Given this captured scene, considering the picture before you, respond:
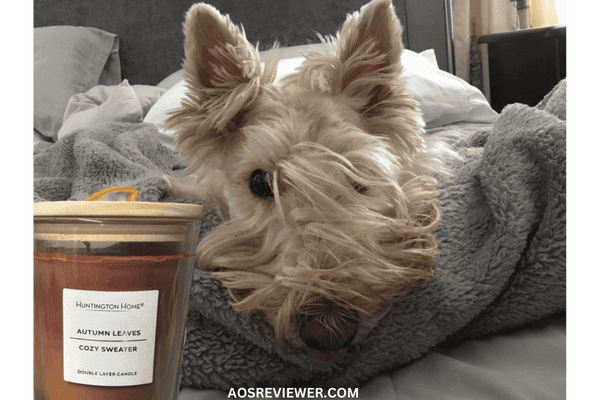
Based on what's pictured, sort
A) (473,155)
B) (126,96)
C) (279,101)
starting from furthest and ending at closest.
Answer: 1. (126,96)
2. (473,155)
3. (279,101)

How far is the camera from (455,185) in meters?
0.73

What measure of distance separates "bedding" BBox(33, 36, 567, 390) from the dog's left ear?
20 cm

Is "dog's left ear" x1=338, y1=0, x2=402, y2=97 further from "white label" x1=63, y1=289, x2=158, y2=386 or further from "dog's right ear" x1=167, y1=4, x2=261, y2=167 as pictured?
"white label" x1=63, y1=289, x2=158, y2=386

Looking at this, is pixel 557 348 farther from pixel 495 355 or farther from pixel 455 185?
pixel 455 185

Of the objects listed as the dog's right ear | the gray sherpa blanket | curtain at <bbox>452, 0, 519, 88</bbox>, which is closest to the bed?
the gray sherpa blanket

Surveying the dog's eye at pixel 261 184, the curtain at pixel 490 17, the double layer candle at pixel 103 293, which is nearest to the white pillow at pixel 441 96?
the curtain at pixel 490 17

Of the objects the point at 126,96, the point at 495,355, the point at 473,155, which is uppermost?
the point at 126,96

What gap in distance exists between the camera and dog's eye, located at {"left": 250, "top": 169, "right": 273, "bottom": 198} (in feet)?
2.05

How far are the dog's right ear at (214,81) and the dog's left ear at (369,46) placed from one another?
140 millimetres

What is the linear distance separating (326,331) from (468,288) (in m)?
0.21

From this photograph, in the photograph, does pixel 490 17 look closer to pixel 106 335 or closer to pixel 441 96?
pixel 441 96

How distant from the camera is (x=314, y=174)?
59cm

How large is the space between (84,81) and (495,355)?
183 centimetres

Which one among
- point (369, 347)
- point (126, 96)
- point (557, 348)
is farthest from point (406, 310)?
point (126, 96)
